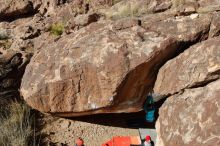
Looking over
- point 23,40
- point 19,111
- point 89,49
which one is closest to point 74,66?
point 89,49

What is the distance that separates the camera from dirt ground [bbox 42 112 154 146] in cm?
619

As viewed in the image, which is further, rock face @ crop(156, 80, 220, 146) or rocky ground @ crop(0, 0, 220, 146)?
rocky ground @ crop(0, 0, 220, 146)

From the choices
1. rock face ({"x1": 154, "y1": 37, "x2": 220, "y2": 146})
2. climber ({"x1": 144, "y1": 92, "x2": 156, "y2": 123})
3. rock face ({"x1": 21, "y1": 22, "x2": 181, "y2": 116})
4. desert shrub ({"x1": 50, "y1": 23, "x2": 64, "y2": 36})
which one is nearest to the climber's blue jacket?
climber ({"x1": 144, "y1": 92, "x2": 156, "y2": 123})

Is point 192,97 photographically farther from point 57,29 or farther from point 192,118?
point 57,29

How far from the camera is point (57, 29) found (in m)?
7.08

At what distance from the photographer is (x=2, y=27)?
24.9 ft

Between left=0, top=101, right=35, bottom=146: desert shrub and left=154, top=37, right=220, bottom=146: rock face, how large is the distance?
1894mm

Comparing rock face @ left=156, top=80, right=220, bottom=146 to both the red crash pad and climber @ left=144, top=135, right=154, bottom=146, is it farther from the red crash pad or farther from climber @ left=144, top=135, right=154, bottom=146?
the red crash pad

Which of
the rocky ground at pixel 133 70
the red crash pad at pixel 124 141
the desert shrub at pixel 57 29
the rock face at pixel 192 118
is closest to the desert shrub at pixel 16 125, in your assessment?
the rocky ground at pixel 133 70

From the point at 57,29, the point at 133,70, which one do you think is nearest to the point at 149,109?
the point at 133,70

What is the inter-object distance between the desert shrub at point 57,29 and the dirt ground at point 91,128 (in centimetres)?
135

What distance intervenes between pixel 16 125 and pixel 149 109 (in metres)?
1.82

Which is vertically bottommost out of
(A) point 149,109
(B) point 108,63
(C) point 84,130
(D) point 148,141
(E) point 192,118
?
(C) point 84,130

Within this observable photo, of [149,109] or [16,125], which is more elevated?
[149,109]
